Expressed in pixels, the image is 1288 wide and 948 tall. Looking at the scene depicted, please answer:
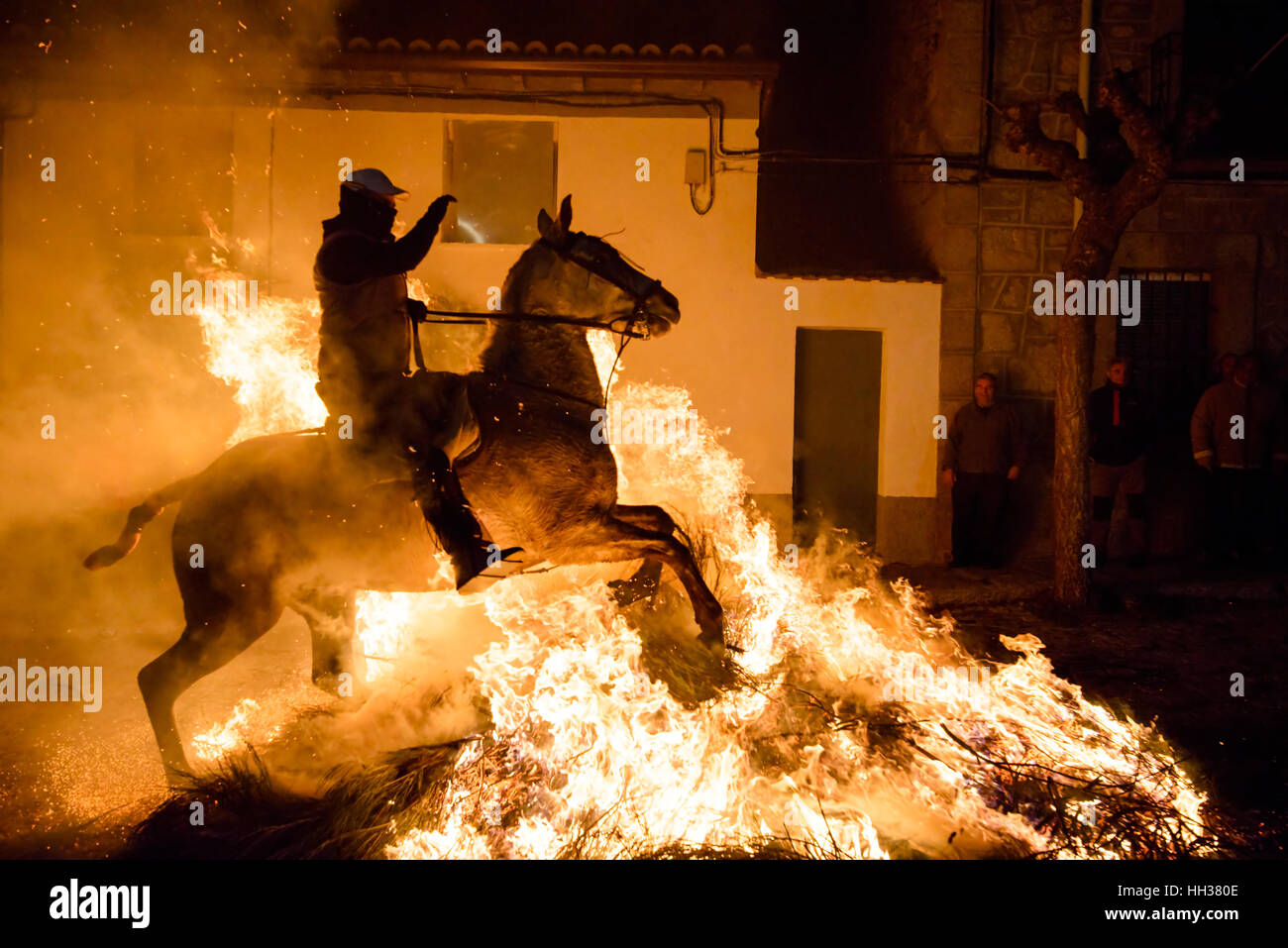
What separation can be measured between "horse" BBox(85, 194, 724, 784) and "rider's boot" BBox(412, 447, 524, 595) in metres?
0.14

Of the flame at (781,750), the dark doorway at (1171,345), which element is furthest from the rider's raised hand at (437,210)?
the dark doorway at (1171,345)

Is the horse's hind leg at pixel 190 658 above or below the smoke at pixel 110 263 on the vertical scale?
below

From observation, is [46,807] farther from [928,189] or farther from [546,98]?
[928,189]

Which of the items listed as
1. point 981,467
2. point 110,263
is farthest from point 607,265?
point 110,263

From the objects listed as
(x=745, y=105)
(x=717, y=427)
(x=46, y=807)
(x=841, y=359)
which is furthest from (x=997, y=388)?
(x=46, y=807)

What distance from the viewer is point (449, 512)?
3.85m

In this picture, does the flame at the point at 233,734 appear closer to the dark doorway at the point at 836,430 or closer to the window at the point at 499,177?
the window at the point at 499,177

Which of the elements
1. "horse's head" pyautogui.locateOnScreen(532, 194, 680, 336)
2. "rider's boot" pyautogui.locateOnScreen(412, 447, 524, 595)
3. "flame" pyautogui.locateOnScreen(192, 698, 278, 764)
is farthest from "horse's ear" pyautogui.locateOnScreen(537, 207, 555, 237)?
"flame" pyautogui.locateOnScreen(192, 698, 278, 764)

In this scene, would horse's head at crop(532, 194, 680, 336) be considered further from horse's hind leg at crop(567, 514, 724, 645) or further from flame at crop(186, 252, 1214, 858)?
horse's hind leg at crop(567, 514, 724, 645)

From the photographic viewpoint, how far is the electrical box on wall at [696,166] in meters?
9.26

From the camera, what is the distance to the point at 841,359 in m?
10.0

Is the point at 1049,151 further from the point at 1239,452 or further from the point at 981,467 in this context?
the point at 1239,452

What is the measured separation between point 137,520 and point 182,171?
7.34 m

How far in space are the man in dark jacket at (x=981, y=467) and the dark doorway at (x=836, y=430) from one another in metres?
1.25
